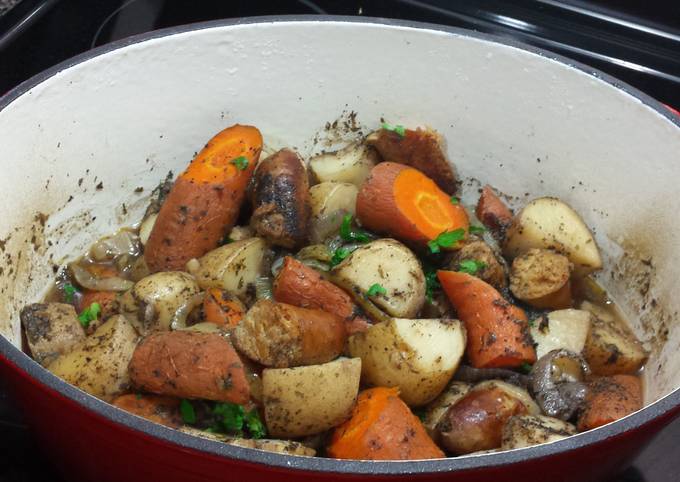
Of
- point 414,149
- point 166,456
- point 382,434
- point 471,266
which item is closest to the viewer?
point 166,456

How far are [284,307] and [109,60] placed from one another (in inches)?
26.5

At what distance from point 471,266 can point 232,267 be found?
451 mm

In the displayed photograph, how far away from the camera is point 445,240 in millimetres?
1603

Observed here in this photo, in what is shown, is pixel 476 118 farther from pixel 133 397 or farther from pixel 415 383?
pixel 133 397

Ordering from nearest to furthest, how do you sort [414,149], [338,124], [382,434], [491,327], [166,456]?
[166,456], [382,434], [491,327], [414,149], [338,124]

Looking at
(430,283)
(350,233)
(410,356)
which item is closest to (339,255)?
(350,233)

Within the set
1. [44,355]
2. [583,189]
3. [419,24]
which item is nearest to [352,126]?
[419,24]

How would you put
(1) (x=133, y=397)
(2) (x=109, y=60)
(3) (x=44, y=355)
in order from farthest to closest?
(2) (x=109, y=60) < (3) (x=44, y=355) < (1) (x=133, y=397)

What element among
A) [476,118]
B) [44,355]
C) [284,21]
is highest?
[284,21]

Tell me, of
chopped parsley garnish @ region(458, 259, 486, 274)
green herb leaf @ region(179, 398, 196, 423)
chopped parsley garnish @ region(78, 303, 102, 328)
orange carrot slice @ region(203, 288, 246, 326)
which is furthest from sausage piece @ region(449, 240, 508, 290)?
chopped parsley garnish @ region(78, 303, 102, 328)

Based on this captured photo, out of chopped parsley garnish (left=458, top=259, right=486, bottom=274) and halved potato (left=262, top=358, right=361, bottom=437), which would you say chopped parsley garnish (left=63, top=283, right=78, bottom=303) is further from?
chopped parsley garnish (left=458, top=259, right=486, bottom=274)

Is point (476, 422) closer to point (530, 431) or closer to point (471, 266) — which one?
point (530, 431)

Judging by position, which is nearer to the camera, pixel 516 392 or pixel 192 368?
pixel 192 368

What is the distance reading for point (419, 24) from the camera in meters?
1.74
